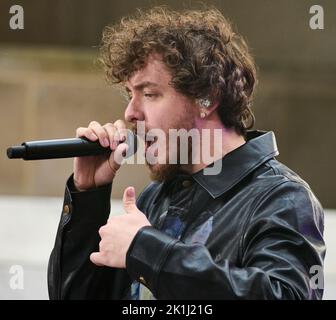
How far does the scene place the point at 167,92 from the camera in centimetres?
142

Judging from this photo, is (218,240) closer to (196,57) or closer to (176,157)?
(176,157)

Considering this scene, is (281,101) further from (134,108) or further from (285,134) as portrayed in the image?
(134,108)

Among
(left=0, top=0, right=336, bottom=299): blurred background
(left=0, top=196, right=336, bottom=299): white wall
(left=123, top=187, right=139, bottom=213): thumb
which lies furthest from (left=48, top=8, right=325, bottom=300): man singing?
(left=0, top=0, right=336, bottom=299): blurred background

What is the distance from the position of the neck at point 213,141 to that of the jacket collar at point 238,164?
15 mm

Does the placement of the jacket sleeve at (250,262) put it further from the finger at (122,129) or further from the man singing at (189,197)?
the finger at (122,129)

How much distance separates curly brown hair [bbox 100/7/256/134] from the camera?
4.72ft

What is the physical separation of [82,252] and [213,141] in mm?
324

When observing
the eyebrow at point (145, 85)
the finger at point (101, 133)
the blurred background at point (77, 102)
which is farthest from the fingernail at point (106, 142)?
the blurred background at point (77, 102)

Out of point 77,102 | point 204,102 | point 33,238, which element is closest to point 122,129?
point 204,102

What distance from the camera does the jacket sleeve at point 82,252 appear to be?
4.94 feet

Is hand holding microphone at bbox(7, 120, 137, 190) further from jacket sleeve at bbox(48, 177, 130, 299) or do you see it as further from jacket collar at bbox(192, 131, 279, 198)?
jacket collar at bbox(192, 131, 279, 198)

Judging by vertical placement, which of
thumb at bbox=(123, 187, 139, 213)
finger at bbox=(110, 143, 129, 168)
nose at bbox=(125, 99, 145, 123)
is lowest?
thumb at bbox=(123, 187, 139, 213)

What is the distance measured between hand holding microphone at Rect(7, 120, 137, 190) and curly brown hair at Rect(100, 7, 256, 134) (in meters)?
0.12
